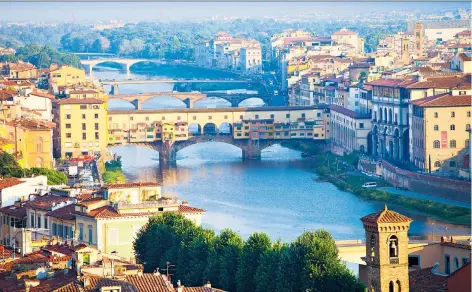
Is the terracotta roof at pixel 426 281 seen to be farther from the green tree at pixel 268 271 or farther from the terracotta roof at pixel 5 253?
the terracotta roof at pixel 5 253

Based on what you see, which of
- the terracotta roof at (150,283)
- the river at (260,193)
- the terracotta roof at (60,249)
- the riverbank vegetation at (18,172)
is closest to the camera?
the terracotta roof at (150,283)

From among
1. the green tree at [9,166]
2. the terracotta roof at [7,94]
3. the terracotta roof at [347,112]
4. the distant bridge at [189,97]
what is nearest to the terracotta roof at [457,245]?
the green tree at [9,166]

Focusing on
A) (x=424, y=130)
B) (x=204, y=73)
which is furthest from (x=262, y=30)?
(x=424, y=130)

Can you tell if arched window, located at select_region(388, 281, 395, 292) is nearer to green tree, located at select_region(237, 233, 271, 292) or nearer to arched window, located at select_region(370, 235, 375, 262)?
arched window, located at select_region(370, 235, 375, 262)

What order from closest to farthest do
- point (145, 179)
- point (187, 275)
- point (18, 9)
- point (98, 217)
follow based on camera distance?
point (187, 275), point (98, 217), point (145, 179), point (18, 9)

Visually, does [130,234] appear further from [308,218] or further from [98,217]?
[308,218]

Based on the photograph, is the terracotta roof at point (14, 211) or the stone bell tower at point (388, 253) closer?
the stone bell tower at point (388, 253)

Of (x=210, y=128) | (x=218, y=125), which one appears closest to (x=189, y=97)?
(x=210, y=128)
